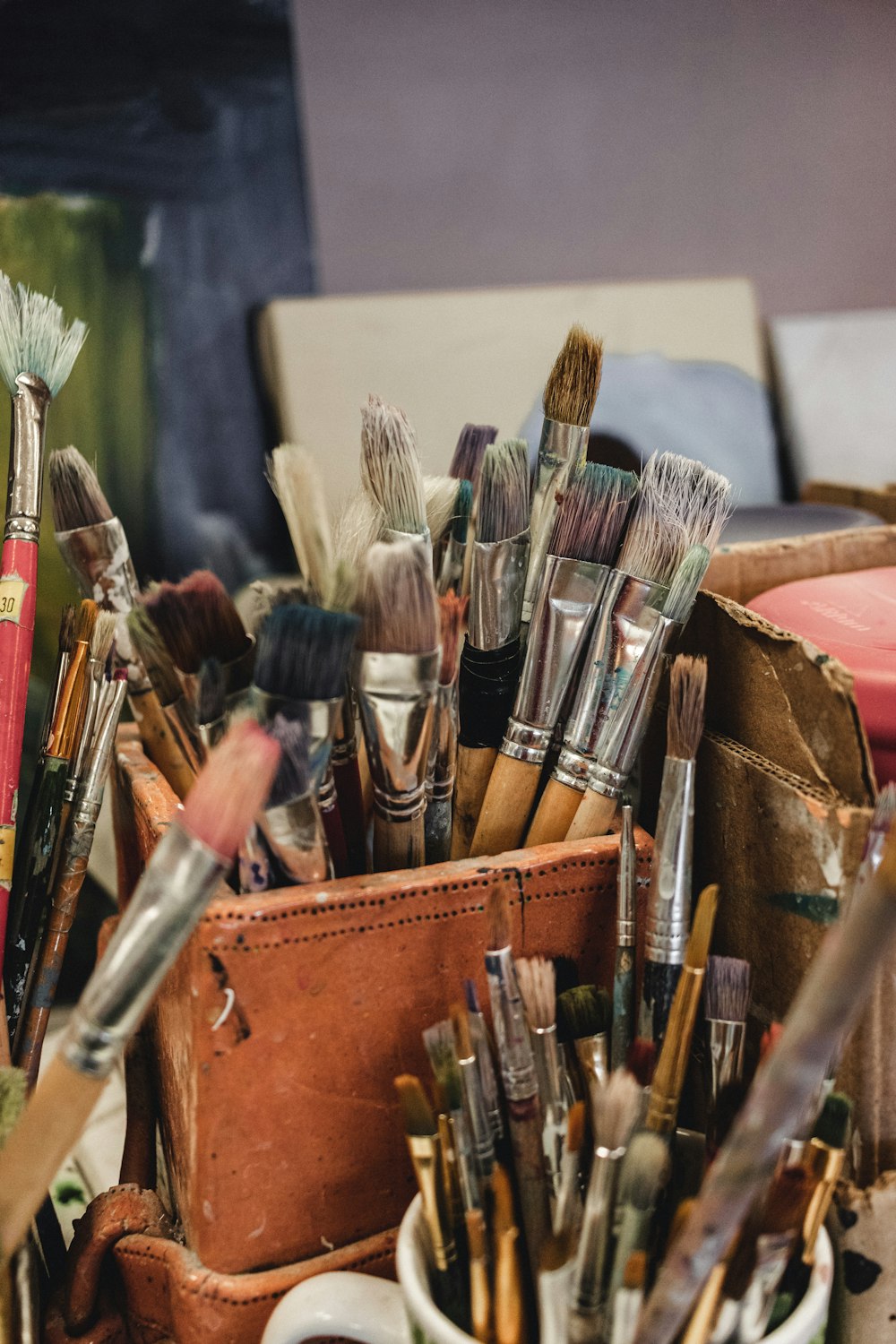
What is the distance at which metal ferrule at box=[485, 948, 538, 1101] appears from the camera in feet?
1.15

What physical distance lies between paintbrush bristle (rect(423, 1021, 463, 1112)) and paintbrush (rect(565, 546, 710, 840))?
0.36 feet

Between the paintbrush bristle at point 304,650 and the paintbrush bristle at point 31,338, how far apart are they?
8.2 inches

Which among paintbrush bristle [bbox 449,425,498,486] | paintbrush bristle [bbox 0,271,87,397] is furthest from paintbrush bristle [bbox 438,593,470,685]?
paintbrush bristle [bbox 0,271,87,397]

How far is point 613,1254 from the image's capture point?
1.03 ft

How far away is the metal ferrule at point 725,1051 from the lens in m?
0.36

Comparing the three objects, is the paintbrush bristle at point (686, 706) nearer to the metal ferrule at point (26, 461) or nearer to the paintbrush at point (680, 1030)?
the paintbrush at point (680, 1030)

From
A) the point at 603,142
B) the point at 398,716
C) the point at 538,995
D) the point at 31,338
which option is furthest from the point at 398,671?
the point at 603,142

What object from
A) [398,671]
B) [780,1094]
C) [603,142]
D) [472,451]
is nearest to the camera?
[780,1094]

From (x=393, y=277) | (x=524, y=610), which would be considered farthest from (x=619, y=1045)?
(x=393, y=277)

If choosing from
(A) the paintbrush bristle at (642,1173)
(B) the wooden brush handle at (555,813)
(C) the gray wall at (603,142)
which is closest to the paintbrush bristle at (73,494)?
(B) the wooden brush handle at (555,813)

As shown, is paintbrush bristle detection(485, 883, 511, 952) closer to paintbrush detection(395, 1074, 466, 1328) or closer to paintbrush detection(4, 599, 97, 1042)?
paintbrush detection(395, 1074, 466, 1328)

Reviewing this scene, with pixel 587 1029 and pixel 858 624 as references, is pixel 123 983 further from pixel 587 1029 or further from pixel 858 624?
pixel 858 624

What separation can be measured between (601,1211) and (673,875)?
0.12 metres

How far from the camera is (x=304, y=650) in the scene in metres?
0.33
